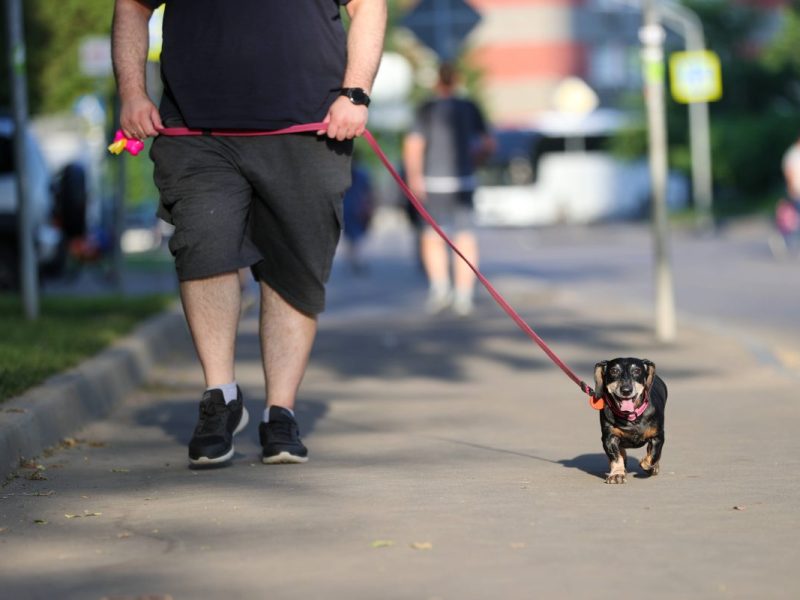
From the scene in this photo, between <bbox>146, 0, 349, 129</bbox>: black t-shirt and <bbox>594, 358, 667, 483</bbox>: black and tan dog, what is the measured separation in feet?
4.86

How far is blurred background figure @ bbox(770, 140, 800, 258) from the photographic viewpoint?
83.8 ft

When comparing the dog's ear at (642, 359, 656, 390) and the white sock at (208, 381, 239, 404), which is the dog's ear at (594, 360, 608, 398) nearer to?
the dog's ear at (642, 359, 656, 390)

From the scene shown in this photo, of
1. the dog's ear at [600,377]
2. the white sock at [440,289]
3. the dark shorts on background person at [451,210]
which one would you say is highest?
the dog's ear at [600,377]

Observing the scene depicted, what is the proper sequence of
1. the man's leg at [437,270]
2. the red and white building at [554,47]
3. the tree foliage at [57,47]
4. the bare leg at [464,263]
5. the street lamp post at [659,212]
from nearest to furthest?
the street lamp post at [659,212] → the bare leg at [464,263] → the man's leg at [437,270] → the tree foliage at [57,47] → the red and white building at [554,47]

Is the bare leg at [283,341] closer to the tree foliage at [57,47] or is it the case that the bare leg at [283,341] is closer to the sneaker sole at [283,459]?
the sneaker sole at [283,459]

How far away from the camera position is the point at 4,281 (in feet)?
65.0

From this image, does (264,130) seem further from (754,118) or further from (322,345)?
(754,118)

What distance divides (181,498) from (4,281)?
14486 mm

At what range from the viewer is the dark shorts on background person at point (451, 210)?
15.0 m

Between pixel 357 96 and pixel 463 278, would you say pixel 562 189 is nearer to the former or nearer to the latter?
pixel 463 278

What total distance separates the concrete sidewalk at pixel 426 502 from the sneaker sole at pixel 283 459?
0.18 ft

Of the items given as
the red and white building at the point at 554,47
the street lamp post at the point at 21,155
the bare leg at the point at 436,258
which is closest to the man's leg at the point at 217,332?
the street lamp post at the point at 21,155

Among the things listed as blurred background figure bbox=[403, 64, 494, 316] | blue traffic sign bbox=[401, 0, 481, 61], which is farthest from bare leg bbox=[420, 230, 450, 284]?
blue traffic sign bbox=[401, 0, 481, 61]

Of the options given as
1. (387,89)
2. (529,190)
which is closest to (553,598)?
(387,89)
